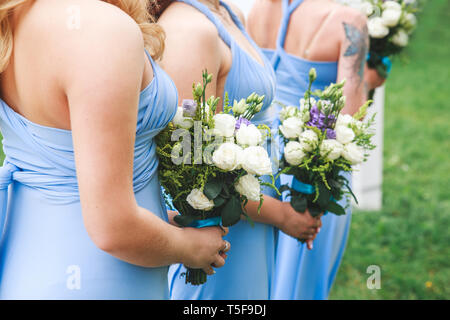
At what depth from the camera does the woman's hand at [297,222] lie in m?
2.31

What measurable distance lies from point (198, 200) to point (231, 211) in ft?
0.42

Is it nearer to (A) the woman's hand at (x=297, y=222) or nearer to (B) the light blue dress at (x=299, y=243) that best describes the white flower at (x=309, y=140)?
(A) the woman's hand at (x=297, y=222)

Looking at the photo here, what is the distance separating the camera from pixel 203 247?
5.34 ft

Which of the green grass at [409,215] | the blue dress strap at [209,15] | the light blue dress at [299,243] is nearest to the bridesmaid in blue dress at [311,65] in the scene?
the light blue dress at [299,243]

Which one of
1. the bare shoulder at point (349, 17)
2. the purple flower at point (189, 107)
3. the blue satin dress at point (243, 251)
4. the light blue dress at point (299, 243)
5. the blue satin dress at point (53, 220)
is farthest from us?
the light blue dress at point (299, 243)

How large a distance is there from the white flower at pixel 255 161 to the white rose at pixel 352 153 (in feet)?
2.12

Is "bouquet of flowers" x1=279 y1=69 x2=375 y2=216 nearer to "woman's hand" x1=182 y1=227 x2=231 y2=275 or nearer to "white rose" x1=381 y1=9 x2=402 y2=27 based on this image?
"woman's hand" x1=182 y1=227 x2=231 y2=275

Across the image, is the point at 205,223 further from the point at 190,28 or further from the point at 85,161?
the point at 190,28

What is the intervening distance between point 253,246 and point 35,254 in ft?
3.42

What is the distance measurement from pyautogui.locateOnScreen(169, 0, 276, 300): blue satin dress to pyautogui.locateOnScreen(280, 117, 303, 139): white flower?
0.41ft

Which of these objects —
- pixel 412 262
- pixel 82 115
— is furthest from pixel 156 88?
pixel 412 262

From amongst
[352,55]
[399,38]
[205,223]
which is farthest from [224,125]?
[399,38]

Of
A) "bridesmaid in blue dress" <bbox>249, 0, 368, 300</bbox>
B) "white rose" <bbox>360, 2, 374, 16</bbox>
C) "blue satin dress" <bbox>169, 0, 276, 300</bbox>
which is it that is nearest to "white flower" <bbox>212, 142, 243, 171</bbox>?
"blue satin dress" <bbox>169, 0, 276, 300</bbox>

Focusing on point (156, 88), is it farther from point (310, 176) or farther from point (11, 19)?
point (310, 176)
